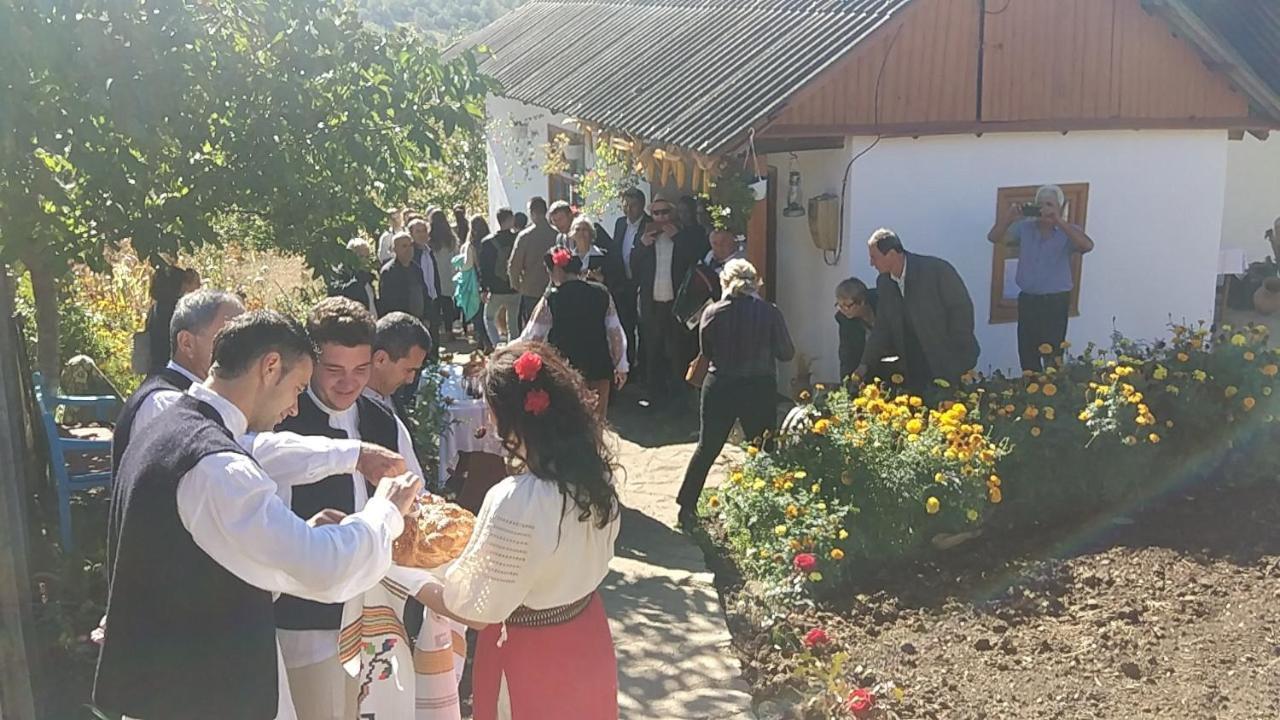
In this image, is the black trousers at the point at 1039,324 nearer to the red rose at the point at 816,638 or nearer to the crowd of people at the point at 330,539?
the red rose at the point at 816,638

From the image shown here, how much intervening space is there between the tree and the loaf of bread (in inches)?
114

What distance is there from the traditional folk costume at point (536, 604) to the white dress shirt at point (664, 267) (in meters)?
6.74

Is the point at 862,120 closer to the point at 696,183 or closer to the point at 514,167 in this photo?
the point at 696,183

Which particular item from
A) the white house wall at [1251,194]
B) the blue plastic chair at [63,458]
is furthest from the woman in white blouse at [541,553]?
the white house wall at [1251,194]

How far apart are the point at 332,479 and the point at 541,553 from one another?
751 mm

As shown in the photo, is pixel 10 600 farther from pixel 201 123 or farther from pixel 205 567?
pixel 201 123

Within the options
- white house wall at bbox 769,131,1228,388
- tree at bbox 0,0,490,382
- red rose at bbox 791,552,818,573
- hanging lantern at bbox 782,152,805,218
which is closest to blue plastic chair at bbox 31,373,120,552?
tree at bbox 0,0,490,382

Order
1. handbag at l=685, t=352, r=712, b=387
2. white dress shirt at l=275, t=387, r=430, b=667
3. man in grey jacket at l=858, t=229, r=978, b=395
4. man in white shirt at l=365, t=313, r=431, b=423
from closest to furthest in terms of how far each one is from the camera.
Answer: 1. white dress shirt at l=275, t=387, r=430, b=667
2. man in white shirt at l=365, t=313, r=431, b=423
3. handbag at l=685, t=352, r=712, b=387
4. man in grey jacket at l=858, t=229, r=978, b=395

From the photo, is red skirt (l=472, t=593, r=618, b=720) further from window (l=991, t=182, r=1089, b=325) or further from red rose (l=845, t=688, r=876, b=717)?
window (l=991, t=182, r=1089, b=325)

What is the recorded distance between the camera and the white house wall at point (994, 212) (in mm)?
9539

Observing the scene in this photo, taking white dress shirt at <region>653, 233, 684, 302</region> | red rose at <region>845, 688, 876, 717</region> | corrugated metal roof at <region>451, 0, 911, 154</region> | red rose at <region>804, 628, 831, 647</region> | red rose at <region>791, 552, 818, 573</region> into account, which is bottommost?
red rose at <region>845, 688, 876, 717</region>

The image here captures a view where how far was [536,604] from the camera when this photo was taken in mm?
3361

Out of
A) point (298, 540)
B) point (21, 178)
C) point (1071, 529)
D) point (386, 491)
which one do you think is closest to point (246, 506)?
point (298, 540)

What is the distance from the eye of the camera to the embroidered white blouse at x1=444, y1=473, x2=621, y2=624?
126 inches
